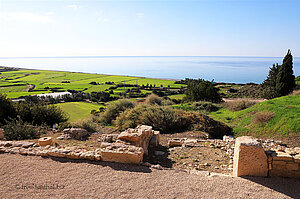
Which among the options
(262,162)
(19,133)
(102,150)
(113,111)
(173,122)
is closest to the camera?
(262,162)

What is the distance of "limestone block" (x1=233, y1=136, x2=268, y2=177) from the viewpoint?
17.1 ft

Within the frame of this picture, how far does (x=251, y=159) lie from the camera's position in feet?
17.3

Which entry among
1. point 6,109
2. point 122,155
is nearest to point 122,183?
point 122,155

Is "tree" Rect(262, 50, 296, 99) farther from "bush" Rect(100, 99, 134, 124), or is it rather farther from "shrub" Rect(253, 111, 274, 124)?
"bush" Rect(100, 99, 134, 124)

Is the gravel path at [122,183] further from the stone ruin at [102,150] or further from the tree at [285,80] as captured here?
the tree at [285,80]

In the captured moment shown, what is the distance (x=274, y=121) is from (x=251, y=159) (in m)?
8.22

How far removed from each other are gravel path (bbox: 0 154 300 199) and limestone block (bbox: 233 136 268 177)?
21cm

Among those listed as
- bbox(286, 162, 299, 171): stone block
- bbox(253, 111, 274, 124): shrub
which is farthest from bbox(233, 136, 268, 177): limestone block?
bbox(253, 111, 274, 124): shrub

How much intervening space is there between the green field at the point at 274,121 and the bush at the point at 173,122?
1376 mm

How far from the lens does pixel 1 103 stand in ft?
42.3

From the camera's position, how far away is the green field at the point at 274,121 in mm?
10852

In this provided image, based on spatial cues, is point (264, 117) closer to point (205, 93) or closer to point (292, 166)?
point (292, 166)

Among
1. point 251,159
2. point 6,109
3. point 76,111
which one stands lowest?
point 76,111

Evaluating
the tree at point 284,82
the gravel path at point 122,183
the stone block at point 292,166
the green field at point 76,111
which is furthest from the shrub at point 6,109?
the tree at point 284,82
